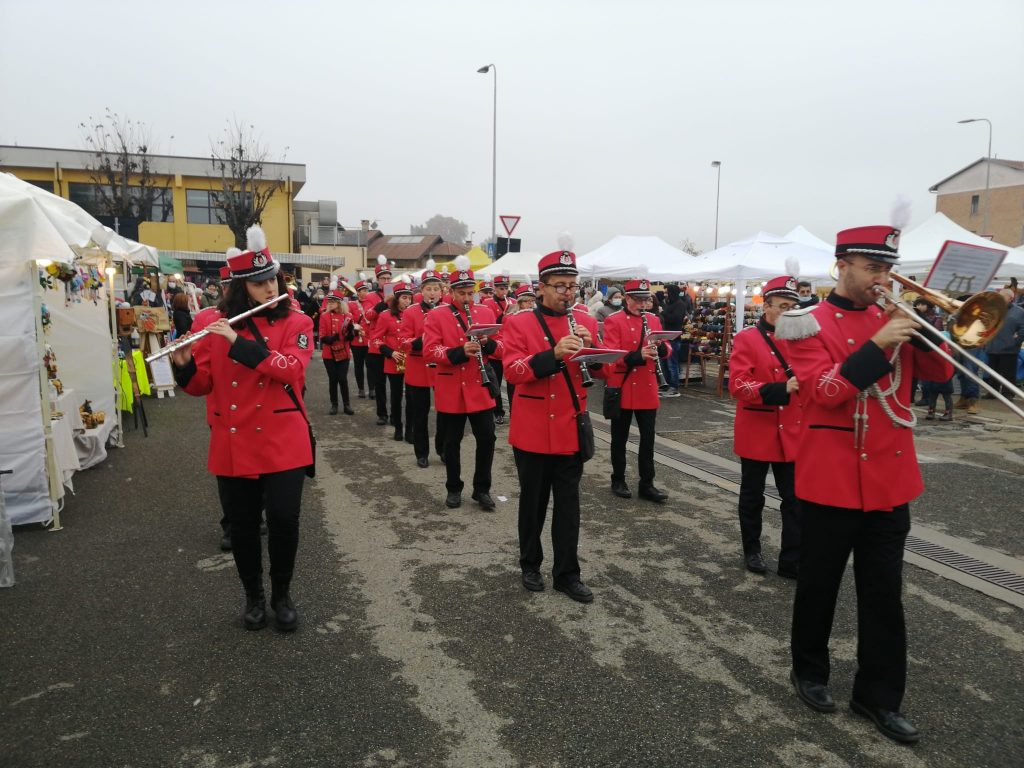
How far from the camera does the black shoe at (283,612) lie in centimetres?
397

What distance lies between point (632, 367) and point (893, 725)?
4086mm

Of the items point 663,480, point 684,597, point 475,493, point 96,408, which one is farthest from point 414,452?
point 684,597

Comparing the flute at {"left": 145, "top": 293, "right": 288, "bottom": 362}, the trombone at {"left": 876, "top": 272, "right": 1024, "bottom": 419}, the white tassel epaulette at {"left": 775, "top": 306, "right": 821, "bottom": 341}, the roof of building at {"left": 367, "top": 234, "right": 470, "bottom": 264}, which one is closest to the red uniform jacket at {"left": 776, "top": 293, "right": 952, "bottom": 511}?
the white tassel epaulette at {"left": 775, "top": 306, "right": 821, "bottom": 341}

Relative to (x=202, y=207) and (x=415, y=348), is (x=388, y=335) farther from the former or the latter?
(x=202, y=207)

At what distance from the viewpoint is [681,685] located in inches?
137

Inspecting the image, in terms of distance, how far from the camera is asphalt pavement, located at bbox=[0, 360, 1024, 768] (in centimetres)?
300

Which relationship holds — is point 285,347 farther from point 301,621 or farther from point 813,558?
point 813,558

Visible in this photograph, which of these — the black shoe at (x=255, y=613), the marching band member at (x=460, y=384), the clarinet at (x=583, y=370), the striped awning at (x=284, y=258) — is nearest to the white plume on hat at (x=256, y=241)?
the clarinet at (x=583, y=370)

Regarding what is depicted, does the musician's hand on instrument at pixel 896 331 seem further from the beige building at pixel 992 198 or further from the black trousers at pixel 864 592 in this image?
the beige building at pixel 992 198

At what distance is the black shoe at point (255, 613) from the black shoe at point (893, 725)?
323cm

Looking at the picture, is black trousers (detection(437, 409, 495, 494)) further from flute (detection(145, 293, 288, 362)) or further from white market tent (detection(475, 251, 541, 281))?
white market tent (detection(475, 251, 541, 281))

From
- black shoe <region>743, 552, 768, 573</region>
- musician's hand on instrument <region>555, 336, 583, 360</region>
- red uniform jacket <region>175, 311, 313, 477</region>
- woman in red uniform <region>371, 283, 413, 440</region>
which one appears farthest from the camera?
woman in red uniform <region>371, 283, 413, 440</region>

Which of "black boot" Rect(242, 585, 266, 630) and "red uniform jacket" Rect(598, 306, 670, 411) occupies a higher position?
"red uniform jacket" Rect(598, 306, 670, 411)

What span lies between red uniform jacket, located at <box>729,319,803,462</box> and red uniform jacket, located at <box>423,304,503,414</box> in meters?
2.61
